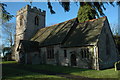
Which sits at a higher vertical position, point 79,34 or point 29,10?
point 29,10

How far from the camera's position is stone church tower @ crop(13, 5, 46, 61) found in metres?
34.9

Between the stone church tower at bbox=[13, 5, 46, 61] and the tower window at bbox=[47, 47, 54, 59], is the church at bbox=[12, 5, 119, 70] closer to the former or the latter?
the tower window at bbox=[47, 47, 54, 59]

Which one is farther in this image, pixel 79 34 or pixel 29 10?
pixel 29 10

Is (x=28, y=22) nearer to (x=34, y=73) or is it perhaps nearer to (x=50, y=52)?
(x=50, y=52)

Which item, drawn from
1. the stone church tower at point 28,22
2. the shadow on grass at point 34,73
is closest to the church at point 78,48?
the shadow on grass at point 34,73

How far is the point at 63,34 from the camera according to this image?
961 inches

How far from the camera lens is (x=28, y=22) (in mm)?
35000

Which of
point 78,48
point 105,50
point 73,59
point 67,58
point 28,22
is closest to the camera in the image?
point 105,50

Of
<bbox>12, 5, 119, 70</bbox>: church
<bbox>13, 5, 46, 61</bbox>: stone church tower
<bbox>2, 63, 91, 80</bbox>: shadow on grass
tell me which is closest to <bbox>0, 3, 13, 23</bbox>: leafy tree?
<bbox>2, 63, 91, 80</bbox>: shadow on grass

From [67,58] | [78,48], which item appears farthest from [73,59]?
[78,48]

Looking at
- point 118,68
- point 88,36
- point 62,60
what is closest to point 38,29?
point 62,60

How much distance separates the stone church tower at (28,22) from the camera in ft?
114

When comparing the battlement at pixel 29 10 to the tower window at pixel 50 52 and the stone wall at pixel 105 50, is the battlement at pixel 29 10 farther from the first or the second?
the stone wall at pixel 105 50

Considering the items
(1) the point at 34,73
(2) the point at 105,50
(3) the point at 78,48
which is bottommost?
(1) the point at 34,73
